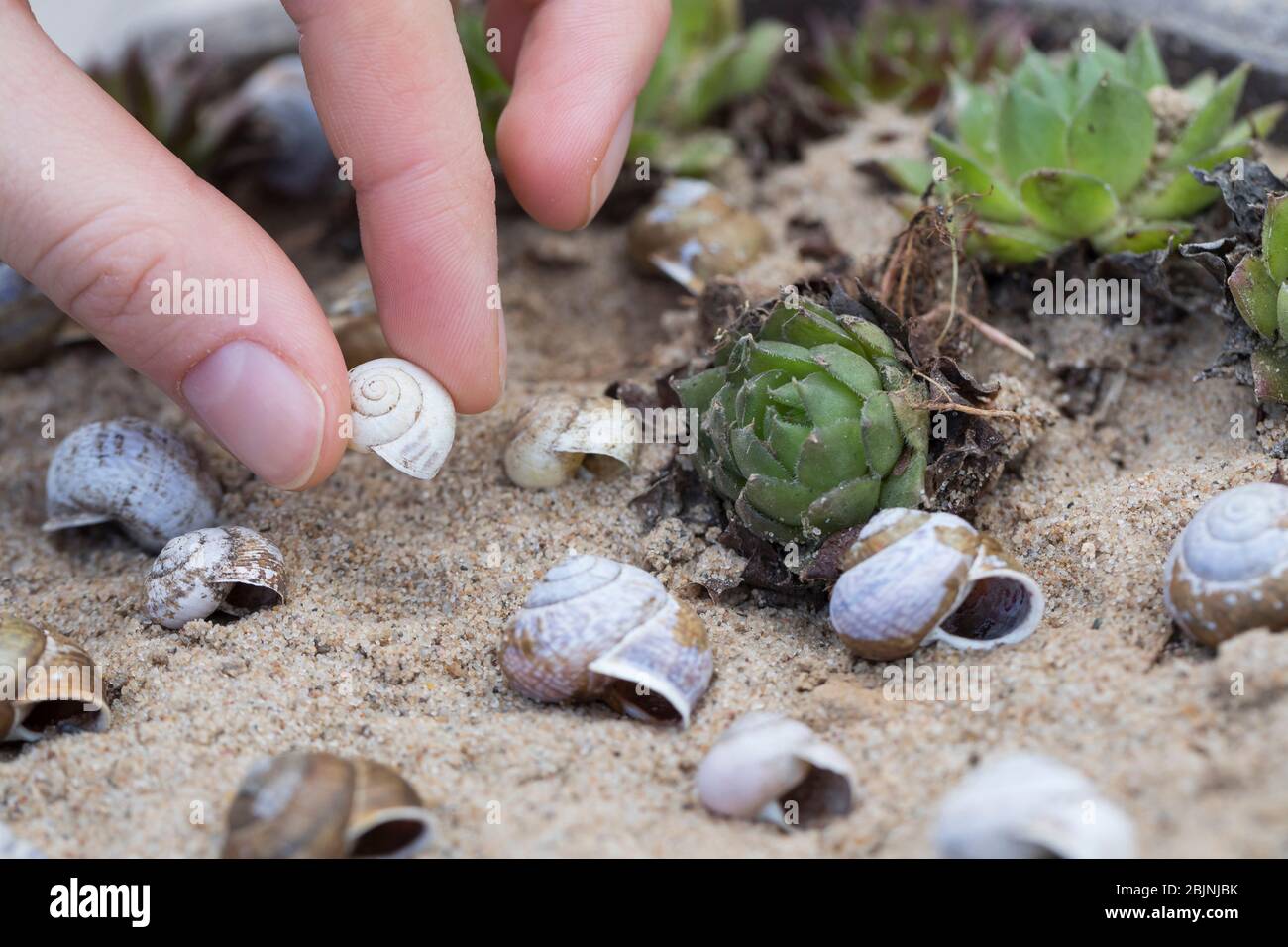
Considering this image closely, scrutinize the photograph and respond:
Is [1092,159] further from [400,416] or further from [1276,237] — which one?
[400,416]

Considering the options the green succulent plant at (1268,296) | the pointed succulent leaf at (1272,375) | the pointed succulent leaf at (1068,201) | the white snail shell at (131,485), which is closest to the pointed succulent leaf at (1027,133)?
the pointed succulent leaf at (1068,201)

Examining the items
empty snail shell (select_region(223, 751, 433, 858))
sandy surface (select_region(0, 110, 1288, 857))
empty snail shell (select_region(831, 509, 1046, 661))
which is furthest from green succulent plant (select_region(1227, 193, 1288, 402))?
empty snail shell (select_region(223, 751, 433, 858))

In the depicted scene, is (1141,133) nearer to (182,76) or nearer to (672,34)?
(672,34)

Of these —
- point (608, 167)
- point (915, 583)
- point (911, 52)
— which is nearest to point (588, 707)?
point (915, 583)

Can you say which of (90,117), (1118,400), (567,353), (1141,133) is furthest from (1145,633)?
(90,117)

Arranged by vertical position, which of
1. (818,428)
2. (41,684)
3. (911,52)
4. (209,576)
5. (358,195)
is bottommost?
(41,684)

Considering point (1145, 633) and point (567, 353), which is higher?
point (567, 353)

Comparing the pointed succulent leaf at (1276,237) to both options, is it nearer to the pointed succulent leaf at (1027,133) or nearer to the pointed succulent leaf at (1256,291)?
the pointed succulent leaf at (1256,291)
